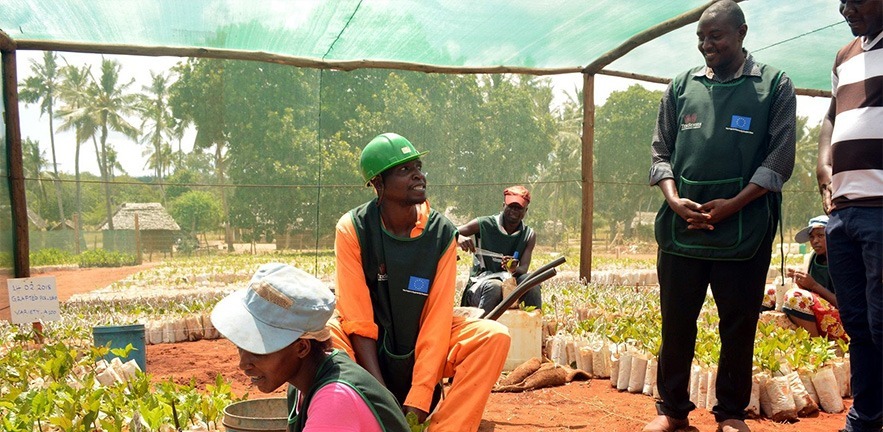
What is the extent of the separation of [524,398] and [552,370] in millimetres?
396

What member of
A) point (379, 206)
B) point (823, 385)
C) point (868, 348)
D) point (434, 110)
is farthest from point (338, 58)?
point (868, 348)

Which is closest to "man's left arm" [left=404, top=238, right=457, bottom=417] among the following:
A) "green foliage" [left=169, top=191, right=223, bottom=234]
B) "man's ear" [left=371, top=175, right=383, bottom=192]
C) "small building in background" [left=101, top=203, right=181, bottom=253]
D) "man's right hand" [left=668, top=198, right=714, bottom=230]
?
"man's ear" [left=371, top=175, right=383, bottom=192]

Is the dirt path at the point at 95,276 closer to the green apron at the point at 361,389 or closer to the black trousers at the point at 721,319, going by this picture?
the black trousers at the point at 721,319

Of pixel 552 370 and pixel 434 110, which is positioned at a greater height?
pixel 434 110

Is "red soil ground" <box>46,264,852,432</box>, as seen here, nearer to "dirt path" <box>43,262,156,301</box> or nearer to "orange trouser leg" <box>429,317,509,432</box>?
"orange trouser leg" <box>429,317,509,432</box>

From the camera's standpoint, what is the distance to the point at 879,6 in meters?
2.75

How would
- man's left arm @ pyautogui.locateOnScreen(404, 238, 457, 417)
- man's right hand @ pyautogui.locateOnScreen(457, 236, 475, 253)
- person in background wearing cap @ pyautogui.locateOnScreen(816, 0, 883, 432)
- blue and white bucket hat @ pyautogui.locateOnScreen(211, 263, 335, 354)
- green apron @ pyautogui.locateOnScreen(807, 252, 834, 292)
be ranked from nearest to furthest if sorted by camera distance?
blue and white bucket hat @ pyautogui.locateOnScreen(211, 263, 335, 354)
person in background wearing cap @ pyautogui.locateOnScreen(816, 0, 883, 432)
man's left arm @ pyautogui.locateOnScreen(404, 238, 457, 417)
green apron @ pyautogui.locateOnScreen(807, 252, 834, 292)
man's right hand @ pyautogui.locateOnScreen(457, 236, 475, 253)

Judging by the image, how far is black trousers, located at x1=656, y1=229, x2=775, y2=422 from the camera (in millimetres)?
3252

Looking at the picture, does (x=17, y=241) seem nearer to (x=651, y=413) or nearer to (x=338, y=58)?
(x=338, y=58)

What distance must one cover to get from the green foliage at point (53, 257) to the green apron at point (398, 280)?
283 inches

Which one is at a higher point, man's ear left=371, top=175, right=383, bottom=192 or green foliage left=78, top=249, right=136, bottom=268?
man's ear left=371, top=175, right=383, bottom=192

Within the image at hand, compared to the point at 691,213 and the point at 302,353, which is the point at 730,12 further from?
the point at 302,353

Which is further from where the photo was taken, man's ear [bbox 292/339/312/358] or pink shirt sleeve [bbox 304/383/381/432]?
man's ear [bbox 292/339/312/358]

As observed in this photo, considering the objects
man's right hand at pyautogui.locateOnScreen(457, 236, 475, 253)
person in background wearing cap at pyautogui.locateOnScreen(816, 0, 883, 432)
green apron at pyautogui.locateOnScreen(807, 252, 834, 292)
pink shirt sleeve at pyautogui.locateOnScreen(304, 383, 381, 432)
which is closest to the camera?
pink shirt sleeve at pyautogui.locateOnScreen(304, 383, 381, 432)
